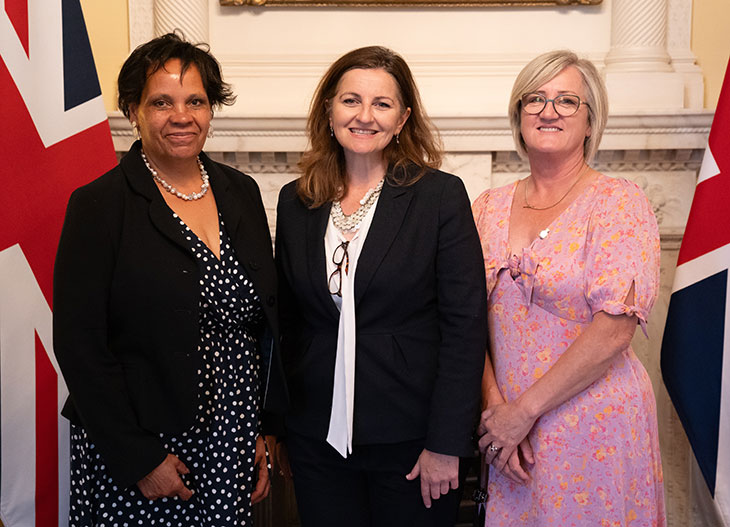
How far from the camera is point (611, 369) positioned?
1836 mm

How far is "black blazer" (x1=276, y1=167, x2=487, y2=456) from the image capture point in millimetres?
1740

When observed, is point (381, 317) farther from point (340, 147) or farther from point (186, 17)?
point (186, 17)

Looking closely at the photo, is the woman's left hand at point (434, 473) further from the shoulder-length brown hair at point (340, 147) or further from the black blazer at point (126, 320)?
the shoulder-length brown hair at point (340, 147)

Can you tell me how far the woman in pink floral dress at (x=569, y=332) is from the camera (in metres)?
1.75

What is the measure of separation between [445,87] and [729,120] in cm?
101

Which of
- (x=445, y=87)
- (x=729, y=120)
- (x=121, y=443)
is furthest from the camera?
(x=445, y=87)

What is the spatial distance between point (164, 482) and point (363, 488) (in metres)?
0.48

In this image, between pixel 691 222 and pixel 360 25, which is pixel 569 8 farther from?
pixel 691 222

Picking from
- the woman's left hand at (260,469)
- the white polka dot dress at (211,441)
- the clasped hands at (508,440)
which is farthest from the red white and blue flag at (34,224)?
the clasped hands at (508,440)

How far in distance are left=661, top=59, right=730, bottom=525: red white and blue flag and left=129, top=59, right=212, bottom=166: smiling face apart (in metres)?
1.51

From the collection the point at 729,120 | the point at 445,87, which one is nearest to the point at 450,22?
the point at 445,87

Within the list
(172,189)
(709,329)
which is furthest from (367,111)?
(709,329)

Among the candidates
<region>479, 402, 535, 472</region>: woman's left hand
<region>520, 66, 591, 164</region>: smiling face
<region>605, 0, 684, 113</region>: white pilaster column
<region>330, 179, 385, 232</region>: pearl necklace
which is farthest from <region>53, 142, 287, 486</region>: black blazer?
<region>605, 0, 684, 113</region>: white pilaster column

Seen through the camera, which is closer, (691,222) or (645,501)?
(645,501)
